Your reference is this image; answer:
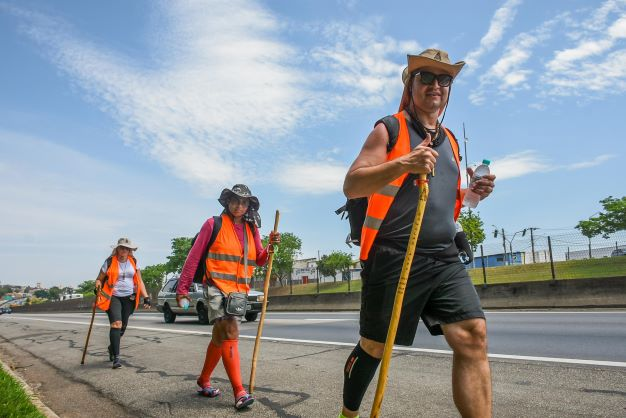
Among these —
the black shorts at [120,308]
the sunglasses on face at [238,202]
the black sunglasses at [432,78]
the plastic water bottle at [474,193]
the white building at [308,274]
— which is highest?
the white building at [308,274]

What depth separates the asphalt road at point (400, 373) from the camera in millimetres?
4172

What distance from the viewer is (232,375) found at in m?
4.43

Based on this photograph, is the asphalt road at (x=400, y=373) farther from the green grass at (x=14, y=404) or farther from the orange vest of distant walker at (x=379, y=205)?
the orange vest of distant walker at (x=379, y=205)

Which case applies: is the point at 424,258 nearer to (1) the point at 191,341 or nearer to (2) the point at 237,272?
(2) the point at 237,272

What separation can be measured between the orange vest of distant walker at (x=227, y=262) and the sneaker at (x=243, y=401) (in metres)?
0.90

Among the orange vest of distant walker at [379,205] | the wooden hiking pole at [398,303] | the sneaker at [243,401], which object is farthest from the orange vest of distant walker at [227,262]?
the wooden hiking pole at [398,303]

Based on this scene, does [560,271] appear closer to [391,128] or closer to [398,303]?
[391,128]

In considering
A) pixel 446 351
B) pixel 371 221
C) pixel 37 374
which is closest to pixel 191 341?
pixel 37 374

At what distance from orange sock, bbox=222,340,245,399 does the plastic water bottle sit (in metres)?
2.51

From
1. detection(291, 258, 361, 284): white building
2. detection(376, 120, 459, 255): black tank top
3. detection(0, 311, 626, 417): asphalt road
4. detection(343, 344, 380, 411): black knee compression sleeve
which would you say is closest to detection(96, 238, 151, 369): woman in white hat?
detection(0, 311, 626, 417): asphalt road

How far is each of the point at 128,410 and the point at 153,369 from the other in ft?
7.53

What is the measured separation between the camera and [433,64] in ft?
8.96

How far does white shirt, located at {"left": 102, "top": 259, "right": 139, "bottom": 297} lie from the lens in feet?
24.9

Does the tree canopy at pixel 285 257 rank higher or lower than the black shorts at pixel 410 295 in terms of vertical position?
higher
